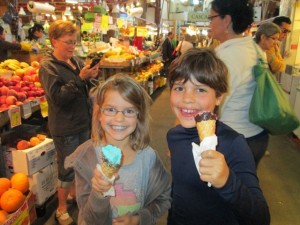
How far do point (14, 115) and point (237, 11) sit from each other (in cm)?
209

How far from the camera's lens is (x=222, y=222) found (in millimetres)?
1294

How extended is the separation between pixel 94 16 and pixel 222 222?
567cm

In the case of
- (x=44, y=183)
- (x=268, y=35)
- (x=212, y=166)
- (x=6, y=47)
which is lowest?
(x=44, y=183)

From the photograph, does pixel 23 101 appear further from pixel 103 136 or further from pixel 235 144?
pixel 235 144

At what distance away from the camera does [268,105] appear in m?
1.82

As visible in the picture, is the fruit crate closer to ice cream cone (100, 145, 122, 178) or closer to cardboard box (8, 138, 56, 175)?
cardboard box (8, 138, 56, 175)

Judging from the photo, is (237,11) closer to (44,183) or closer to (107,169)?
(107,169)

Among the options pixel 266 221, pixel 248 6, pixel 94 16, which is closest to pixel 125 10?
pixel 94 16

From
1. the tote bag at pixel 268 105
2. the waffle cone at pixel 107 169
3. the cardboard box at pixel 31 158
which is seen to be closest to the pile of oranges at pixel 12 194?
the cardboard box at pixel 31 158

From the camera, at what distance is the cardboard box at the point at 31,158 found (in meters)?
2.71

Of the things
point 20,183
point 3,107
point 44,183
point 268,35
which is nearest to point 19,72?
point 3,107

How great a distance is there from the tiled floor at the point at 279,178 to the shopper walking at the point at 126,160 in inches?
59.1

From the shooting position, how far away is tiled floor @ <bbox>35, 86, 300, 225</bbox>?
305 centimetres

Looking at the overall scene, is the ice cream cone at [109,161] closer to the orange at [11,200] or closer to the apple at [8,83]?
the orange at [11,200]
